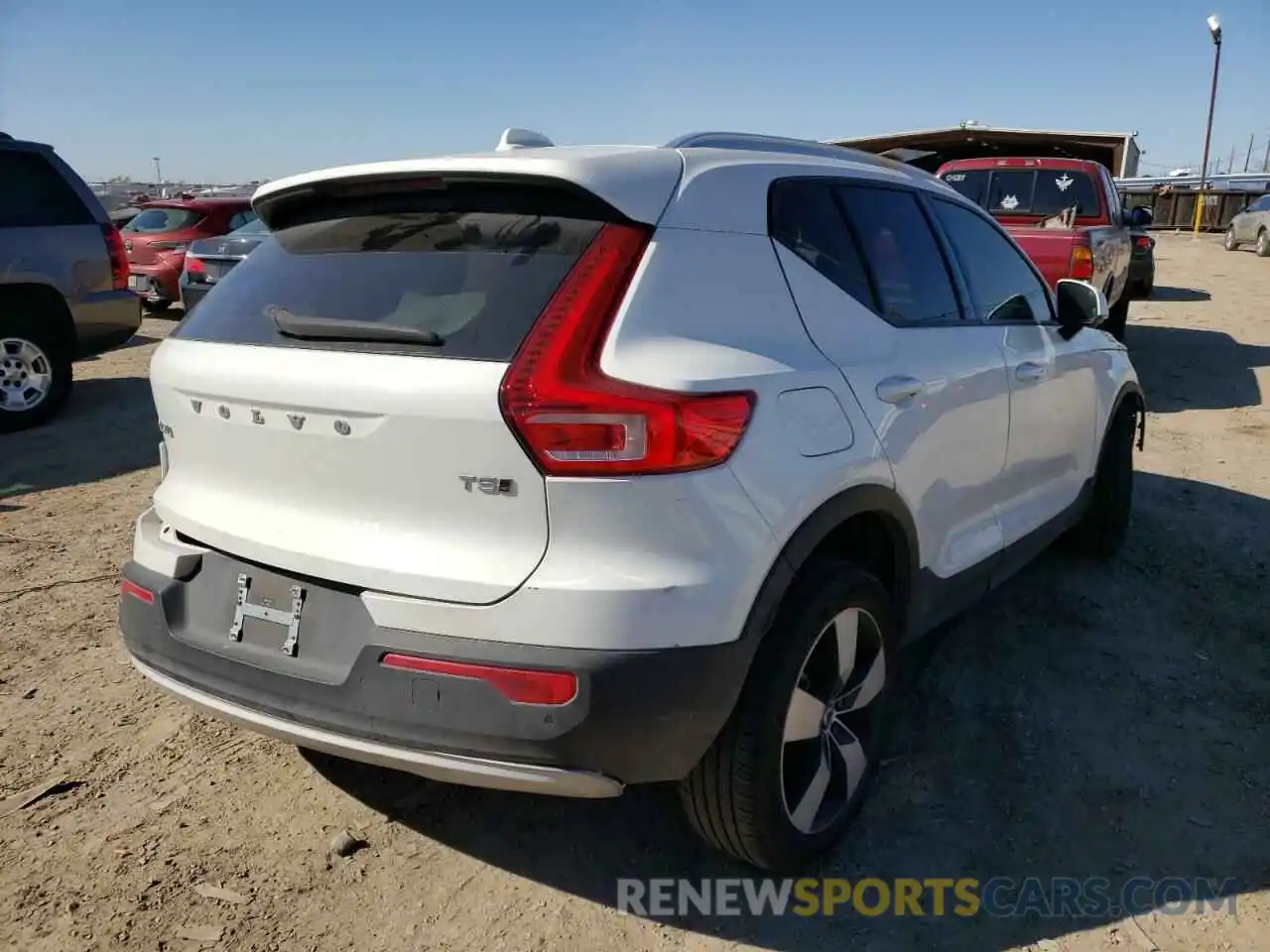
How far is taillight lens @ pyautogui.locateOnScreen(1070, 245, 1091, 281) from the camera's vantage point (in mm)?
7977

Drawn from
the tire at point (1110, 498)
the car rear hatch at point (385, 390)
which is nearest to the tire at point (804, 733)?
the car rear hatch at point (385, 390)

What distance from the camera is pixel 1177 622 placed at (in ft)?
13.7

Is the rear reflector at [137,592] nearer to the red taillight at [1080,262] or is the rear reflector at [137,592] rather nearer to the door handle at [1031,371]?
the door handle at [1031,371]

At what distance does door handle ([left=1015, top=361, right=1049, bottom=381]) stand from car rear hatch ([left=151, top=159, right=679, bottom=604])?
1.81 meters

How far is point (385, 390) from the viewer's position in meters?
2.13

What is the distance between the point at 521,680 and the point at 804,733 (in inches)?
33.1

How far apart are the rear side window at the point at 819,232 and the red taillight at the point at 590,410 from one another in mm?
698

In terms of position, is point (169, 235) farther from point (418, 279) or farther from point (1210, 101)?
point (1210, 101)

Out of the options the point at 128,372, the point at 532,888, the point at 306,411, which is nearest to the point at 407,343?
the point at 306,411

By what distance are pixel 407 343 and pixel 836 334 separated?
1100 millimetres

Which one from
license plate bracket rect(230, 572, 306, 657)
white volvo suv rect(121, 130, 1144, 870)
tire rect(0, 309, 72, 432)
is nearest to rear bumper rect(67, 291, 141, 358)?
tire rect(0, 309, 72, 432)

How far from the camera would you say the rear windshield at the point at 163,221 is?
12453mm

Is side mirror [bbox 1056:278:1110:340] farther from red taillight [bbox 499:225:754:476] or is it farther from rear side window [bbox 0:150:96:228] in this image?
rear side window [bbox 0:150:96:228]

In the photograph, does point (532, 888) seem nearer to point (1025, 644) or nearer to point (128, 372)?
point (1025, 644)
